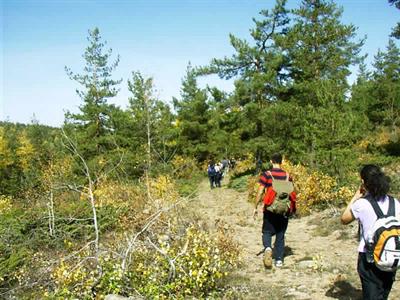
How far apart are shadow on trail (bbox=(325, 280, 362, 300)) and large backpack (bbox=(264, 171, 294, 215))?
1.45 metres

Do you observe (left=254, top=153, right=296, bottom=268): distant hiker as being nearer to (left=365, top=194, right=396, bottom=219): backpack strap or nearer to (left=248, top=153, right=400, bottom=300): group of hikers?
(left=248, top=153, right=400, bottom=300): group of hikers

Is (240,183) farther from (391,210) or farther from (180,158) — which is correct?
(391,210)

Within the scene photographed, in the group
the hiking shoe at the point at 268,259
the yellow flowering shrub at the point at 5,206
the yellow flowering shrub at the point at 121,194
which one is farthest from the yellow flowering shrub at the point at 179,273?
the yellow flowering shrub at the point at 5,206

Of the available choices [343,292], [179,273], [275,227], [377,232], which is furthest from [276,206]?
[377,232]

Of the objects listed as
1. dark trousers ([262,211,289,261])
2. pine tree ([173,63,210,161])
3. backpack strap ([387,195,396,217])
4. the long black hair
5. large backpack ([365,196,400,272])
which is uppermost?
pine tree ([173,63,210,161])

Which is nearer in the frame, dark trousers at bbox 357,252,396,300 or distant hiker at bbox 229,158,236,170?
dark trousers at bbox 357,252,396,300

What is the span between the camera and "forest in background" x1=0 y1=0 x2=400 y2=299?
596 cm

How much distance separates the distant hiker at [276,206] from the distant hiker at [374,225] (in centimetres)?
276

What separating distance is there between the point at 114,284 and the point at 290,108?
17.1 meters

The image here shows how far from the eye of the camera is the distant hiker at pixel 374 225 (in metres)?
3.82

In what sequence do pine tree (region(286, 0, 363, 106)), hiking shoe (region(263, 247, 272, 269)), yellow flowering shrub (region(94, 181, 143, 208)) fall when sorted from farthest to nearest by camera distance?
1. pine tree (region(286, 0, 363, 106))
2. yellow flowering shrub (region(94, 181, 143, 208))
3. hiking shoe (region(263, 247, 272, 269))

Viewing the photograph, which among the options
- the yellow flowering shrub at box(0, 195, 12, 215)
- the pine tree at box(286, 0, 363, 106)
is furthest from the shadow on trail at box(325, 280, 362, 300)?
the pine tree at box(286, 0, 363, 106)

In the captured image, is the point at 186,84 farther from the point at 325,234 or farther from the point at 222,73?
the point at 325,234

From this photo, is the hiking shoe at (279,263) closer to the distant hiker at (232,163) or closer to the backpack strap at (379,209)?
the backpack strap at (379,209)
